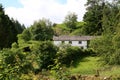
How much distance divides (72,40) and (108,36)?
92.3 ft

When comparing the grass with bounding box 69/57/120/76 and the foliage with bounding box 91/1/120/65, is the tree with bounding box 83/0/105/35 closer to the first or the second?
the grass with bounding box 69/57/120/76

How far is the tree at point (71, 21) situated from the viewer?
11019 centimetres

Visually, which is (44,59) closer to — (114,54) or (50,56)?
(50,56)

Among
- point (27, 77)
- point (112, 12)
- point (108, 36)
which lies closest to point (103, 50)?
point (108, 36)

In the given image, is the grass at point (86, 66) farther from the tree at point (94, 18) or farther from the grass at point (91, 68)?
the tree at point (94, 18)

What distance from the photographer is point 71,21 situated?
112 m

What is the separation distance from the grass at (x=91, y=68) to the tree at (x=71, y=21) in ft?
205

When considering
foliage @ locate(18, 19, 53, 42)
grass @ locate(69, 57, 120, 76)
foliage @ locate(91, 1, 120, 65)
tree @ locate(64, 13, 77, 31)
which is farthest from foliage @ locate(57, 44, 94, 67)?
tree @ locate(64, 13, 77, 31)

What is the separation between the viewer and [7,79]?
6.82 m

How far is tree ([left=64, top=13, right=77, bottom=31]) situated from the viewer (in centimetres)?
11019

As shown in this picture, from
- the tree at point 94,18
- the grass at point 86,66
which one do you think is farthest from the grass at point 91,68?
the tree at point 94,18

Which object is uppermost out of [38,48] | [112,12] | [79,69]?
[112,12]

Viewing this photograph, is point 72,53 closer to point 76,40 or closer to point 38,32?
point 76,40

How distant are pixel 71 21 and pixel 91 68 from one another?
2817 inches
